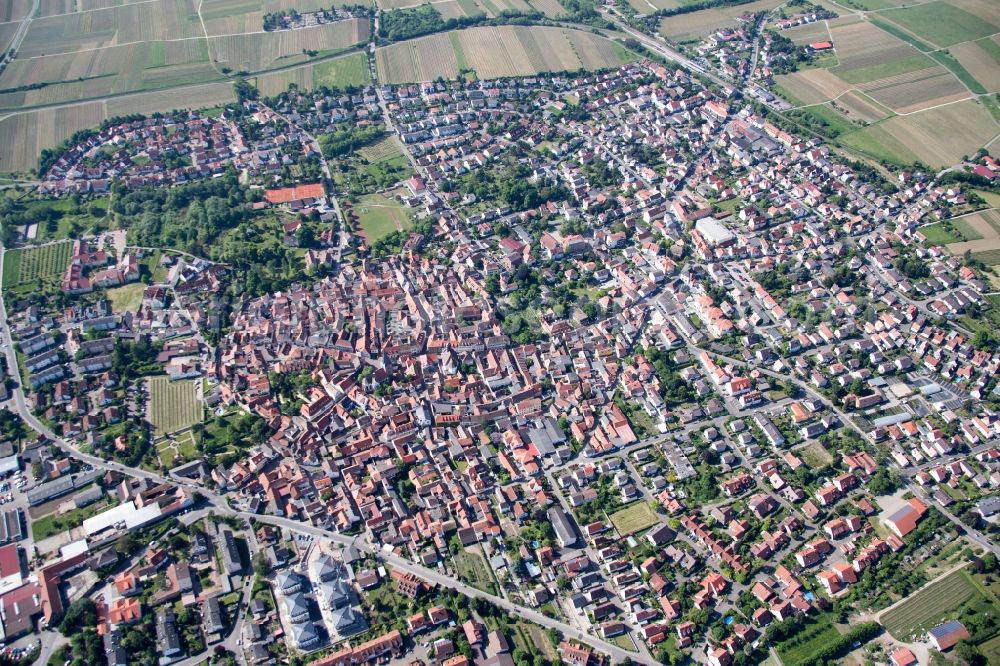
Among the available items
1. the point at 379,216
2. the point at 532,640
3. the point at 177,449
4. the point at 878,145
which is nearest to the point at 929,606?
the point at 532,640

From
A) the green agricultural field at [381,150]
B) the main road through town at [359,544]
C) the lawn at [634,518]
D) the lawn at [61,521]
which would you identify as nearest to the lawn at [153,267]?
the main road through town at [359,544]

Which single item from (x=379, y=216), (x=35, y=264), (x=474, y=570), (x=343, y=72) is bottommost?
(x=474, y=570)

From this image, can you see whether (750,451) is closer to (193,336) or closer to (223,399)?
(223,399)

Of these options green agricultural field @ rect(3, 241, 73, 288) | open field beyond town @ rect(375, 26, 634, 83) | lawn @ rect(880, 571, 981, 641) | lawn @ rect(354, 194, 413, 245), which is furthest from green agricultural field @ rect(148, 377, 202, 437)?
open field beyond town @ rect(375, 26, 634, 83)

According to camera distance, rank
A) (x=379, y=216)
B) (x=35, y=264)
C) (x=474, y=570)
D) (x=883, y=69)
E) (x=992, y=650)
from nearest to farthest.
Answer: (x=992, y=650), (x=474, y=570), (x=35, y=264), (x=379, y=216), (x=883, y=69)

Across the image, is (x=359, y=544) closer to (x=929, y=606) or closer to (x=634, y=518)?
(x=634, y=518)

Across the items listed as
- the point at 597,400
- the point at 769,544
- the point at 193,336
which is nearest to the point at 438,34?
the point at 193,336

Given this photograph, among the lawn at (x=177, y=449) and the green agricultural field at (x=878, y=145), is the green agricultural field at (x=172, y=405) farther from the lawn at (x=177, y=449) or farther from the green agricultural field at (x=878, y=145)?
the green agricultural field at (x=878, y=145)
